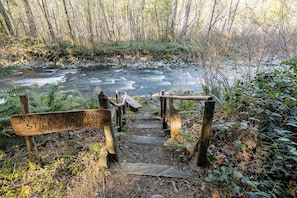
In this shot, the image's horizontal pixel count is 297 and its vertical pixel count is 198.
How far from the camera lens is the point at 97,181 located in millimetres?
1889

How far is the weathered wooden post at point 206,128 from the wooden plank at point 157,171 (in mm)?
244

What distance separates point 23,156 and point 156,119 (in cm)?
328

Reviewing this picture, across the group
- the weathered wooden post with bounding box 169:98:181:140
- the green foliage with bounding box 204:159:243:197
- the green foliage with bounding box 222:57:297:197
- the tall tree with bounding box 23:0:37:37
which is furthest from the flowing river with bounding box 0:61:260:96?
the green foliage with bounding box 204:159:243:197

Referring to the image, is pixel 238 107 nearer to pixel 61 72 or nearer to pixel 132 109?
pixel 132 109

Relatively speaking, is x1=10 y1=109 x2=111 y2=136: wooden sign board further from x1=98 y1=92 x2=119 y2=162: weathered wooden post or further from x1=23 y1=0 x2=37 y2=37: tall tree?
x1=23 y1=0 x2=37 y2=37: tall tree

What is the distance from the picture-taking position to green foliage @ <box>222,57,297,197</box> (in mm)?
1403

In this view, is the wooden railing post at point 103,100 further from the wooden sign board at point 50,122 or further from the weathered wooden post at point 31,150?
the weathered wooden post at point 31,150

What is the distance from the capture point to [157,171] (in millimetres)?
2061

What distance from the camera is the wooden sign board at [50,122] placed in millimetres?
1644

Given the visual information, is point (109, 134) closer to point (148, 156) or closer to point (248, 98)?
point (148, 156)

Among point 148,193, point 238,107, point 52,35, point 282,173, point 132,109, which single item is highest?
point 52,35

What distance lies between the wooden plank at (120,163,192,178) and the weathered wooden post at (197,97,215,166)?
244 millimetres

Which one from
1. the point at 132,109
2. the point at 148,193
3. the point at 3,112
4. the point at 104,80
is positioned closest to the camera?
the point at 148,193

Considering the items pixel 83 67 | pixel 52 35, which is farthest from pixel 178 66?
pixel 52 35
